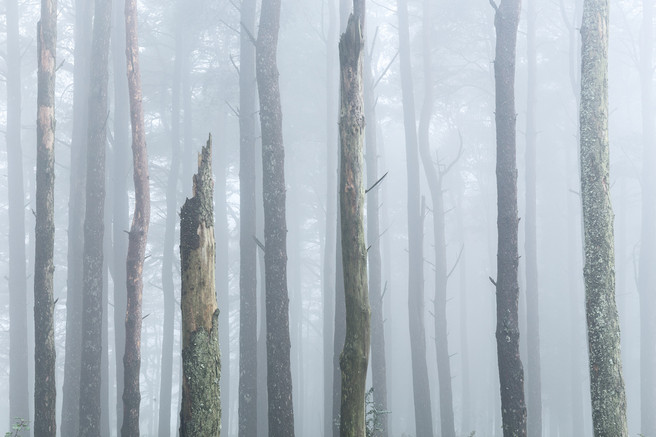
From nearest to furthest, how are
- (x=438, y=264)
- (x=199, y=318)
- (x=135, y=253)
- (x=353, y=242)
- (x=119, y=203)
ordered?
(x=199, y=318), (x=353, y=242), (x=135, y=253), (x=119, y=203), (x=438, y=264)

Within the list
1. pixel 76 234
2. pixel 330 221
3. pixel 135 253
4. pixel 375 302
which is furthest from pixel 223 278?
pixel 135 253

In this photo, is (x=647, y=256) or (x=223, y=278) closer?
(x=647, y=256)

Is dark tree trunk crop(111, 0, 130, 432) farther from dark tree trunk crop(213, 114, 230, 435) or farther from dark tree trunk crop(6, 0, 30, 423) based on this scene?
dark tree trunk crop(213, 114, 230, 435)

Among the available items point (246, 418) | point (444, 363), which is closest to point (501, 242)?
point (246, 418)

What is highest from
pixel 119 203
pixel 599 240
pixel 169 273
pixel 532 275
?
pixel 119 203

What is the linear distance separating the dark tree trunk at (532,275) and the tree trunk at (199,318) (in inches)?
391

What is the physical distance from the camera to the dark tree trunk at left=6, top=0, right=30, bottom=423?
53.6 ft

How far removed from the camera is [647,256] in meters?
19.2

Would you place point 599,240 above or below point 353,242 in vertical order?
above

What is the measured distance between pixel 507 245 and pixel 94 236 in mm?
7459

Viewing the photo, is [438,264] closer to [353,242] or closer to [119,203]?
[119,203]

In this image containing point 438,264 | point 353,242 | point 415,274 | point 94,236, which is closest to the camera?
point 353,242

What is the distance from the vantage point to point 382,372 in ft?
47.0

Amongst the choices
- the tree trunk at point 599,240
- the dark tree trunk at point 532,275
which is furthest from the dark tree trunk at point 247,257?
the dark tree trunk at point 532,275
